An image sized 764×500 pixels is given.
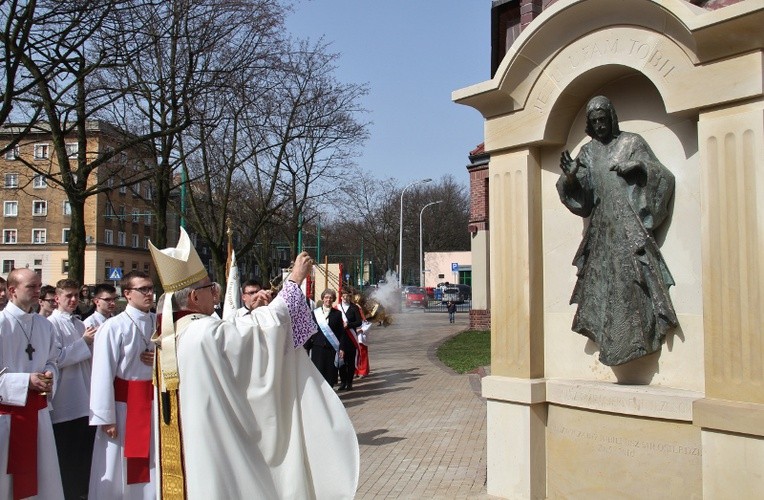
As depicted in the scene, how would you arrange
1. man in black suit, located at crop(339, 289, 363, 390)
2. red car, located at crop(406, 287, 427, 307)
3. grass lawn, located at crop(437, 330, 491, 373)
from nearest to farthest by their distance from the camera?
man in black suit, located at crop(339, 289, 363, 390), grass lawn, located at crop(437, 330, 491, 373), red car, located at crop(406, 287, 427, 307)

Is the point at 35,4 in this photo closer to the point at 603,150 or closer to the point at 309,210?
the point at 603,150

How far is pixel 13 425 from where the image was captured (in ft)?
19.1

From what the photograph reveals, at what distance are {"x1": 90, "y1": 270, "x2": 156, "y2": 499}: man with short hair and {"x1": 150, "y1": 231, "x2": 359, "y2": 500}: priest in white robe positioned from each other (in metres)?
1.08

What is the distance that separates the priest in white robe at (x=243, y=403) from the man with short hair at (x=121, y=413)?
108 cm

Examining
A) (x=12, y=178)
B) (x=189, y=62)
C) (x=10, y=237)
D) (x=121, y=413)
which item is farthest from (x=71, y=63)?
(x=10, y=237)

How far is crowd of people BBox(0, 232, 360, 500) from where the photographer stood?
4656mm

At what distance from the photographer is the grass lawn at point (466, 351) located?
18359 mm

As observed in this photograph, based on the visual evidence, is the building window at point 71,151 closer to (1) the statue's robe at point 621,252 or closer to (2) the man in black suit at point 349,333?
(2) the man in black suit at point 349,333

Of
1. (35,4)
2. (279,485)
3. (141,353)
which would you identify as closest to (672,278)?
(279,485)

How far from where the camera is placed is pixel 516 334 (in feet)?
20.5

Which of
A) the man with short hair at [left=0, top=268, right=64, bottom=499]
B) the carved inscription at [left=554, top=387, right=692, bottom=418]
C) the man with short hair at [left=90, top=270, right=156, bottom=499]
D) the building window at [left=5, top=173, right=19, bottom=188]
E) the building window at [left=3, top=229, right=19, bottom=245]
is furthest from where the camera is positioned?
the building window at [left=3, top=229, right=19, bottom=245]

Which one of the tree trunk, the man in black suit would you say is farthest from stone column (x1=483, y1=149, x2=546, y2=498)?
the tree trunk

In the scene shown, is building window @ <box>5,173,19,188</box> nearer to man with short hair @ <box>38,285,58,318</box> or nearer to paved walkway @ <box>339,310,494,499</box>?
paved walkway @ <box>339,310,494,499</box>

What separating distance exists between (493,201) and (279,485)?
2.87m
